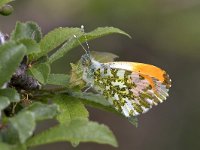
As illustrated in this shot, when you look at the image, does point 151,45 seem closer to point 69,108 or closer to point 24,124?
point 69,108

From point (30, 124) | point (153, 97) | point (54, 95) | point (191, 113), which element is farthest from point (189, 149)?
point (30, 124)

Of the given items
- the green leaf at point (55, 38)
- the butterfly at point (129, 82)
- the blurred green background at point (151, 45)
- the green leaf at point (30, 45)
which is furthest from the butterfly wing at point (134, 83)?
the blurred green background at point (151, 45)

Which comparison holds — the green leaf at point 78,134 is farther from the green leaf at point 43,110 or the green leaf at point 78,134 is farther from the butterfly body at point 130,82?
the butterfly body at point 130,82

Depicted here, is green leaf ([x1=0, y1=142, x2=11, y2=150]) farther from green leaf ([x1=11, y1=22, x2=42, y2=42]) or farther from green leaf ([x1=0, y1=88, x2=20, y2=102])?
green leaf ([x1=11, y1=22, x2=42, y2=42])

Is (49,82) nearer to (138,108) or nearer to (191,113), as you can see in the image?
(138,108)

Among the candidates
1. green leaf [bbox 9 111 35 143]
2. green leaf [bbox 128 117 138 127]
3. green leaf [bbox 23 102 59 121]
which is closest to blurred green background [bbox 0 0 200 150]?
green leaf [bbox 128 117 138 127]
